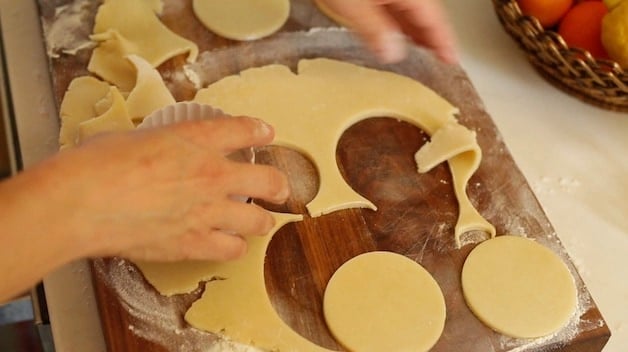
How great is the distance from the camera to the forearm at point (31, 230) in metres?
0.61

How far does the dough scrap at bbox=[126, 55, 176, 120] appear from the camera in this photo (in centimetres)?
94

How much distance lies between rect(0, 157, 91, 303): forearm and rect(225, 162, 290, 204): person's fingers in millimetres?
171

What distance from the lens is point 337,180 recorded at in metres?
0.92

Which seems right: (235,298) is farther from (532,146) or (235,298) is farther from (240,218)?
(532,146)

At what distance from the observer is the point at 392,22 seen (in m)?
0.93

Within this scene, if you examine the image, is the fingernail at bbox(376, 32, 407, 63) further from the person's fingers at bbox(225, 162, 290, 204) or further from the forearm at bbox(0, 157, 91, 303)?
the forearm at bbox(0, 157, 91, 303)

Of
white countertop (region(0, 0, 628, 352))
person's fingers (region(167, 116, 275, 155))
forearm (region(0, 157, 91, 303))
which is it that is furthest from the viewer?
white countertop (region(0, 0, 628, 352))

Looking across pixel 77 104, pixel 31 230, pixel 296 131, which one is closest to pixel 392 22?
pixel 296 131

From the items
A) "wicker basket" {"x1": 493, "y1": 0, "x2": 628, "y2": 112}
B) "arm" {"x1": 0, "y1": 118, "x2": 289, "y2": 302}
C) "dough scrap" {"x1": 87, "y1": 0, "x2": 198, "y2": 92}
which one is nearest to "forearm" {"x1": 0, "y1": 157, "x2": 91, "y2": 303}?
"arm" {"x1": 0, "y1": 118, "x2": 289, "y2": 302}

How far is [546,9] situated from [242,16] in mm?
407

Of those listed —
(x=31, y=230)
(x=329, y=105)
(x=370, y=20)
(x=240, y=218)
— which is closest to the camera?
(x=31, y=230)

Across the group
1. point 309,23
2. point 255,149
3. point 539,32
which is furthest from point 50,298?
point 539,32

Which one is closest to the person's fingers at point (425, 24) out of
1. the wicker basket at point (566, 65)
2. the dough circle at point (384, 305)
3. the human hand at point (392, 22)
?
the human hand at point (392, 22)

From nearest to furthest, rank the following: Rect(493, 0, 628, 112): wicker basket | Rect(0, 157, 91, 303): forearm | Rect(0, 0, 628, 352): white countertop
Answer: Rect(0, 157, 91, 303): forearm, Rect(0, 0, 628, 352): white countertop, Rect(493, 0, 628, 112): wicker basket
